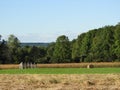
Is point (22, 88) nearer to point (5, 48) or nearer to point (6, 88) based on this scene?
point (6, 88)

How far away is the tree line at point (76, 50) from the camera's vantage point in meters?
109

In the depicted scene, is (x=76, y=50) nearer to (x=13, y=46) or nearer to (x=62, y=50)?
(x=62, y=50)

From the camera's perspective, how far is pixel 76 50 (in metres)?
119

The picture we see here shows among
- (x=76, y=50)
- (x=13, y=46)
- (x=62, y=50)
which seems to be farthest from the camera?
(x=13, y=46)

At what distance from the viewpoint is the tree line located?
4296 inches

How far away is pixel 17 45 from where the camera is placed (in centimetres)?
13200

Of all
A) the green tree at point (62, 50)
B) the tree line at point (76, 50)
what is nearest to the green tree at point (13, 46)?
the tree line at point (76, 50)

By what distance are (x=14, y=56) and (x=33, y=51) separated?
43.7ft

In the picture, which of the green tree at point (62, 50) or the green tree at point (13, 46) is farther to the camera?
the green tree at point (62, 50)

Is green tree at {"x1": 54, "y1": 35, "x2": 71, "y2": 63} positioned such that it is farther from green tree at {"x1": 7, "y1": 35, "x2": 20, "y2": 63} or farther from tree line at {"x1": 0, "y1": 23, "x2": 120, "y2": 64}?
green tree at {"x1": 7, "y1": 35, "x2": 20, "y2": 63}

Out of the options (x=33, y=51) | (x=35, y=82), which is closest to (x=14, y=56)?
(x=33, y=51)

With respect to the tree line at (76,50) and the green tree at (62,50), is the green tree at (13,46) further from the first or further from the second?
the green tree at (62,50)

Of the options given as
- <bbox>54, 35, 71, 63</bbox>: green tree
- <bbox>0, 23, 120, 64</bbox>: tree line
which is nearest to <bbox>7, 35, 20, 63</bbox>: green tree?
<bbox>0, 23, 120, 64</bbox>: tree line

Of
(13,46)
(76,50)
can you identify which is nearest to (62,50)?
(76,50)
